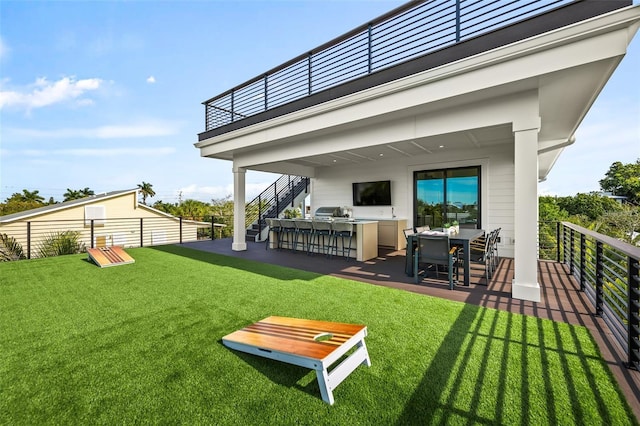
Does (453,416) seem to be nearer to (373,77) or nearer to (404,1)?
(373,77)

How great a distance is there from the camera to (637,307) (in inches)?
86.9

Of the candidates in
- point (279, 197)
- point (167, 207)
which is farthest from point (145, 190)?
point (279, 197)

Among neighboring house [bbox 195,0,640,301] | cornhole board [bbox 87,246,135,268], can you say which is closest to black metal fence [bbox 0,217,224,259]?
cornhole board [bbox 87,246,135,268]

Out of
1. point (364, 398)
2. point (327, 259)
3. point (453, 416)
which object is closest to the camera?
point (453, 416)

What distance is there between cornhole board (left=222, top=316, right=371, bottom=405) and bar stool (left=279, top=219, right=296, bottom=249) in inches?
211

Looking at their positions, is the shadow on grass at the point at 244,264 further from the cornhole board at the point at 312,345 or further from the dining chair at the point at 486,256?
the dining chair at the point at 486,256

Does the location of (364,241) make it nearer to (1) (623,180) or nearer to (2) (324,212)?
(2) (324,212)

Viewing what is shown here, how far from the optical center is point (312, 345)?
2135 mm

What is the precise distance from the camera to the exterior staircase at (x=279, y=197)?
1146cm

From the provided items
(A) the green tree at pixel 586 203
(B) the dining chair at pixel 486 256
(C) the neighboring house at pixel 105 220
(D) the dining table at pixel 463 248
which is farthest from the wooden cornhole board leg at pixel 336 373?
(A) the green tree at pixel 586 203

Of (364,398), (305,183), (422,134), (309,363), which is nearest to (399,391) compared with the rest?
(364,398)

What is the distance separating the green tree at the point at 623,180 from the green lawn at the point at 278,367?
32.0m

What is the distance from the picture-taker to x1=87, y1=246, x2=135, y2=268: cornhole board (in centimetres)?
609

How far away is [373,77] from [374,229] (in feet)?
12.2
